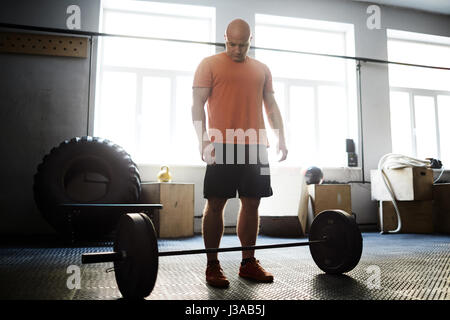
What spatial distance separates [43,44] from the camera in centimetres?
375

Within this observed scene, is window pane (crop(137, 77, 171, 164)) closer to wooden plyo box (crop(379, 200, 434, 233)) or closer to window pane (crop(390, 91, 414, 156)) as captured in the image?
wooden plyo box (crop(379, 200, 434, 233))

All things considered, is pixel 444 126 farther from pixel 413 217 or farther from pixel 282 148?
pixel 282 148

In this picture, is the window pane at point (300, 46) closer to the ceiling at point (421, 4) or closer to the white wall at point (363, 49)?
the white wall at point (363, 49)

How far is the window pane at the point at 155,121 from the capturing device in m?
4.16

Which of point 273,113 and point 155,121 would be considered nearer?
point 273,113

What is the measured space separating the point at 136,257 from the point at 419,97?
5217 millimetres

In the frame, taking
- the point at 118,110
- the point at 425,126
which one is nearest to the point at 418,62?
the point at 425,126

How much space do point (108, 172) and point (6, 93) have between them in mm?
1525

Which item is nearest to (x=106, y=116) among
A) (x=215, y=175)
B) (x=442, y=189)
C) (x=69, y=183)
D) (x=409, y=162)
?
(x=69, y=183)

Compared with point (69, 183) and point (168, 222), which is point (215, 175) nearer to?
point (168, 222)

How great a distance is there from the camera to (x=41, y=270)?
1.80 meters

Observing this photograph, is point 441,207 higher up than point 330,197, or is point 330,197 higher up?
point 330,197

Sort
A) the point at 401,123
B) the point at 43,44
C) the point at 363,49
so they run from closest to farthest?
the point at 43,44
the point at 363,49
the point at 401,123

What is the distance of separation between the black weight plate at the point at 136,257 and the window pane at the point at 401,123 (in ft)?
14.8
